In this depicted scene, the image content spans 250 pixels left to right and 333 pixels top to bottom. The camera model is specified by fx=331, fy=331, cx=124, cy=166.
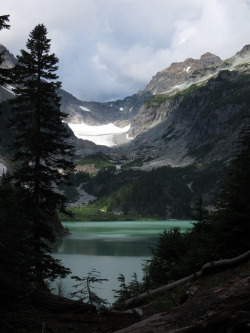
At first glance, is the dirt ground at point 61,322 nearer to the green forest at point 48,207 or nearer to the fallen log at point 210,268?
the green forest at point 48,207

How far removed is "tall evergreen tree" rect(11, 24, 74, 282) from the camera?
70.4ft

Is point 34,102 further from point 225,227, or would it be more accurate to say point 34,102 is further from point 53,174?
point 225,227

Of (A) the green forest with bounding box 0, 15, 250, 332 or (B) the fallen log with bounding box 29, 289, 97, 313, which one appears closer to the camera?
(B) the fallen log with bounding box 29, 289, 97, 313

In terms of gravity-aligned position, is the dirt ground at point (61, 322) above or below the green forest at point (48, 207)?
below

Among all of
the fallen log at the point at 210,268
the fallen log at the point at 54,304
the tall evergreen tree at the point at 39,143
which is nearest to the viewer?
the fallen log at the point at 54,304

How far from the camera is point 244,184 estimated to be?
49.0 ft

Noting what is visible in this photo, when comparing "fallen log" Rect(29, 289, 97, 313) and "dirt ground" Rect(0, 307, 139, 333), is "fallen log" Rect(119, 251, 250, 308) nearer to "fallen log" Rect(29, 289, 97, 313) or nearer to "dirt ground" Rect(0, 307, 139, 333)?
"fallen log" Rect(29, 289, 97, 313)

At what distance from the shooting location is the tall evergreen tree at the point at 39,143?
21453 mm

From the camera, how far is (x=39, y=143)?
71.1 ft

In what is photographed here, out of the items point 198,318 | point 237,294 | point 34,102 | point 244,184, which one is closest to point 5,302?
point 198,318

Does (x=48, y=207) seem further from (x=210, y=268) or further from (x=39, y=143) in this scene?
(x=210, y=268)

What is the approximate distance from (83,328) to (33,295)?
2329mm

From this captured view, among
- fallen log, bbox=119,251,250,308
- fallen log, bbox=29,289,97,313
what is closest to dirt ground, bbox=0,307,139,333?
fallen log, bbox=29,289,97,313

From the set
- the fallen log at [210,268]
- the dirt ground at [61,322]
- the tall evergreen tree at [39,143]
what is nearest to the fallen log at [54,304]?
the dirt ground at [61,322]
